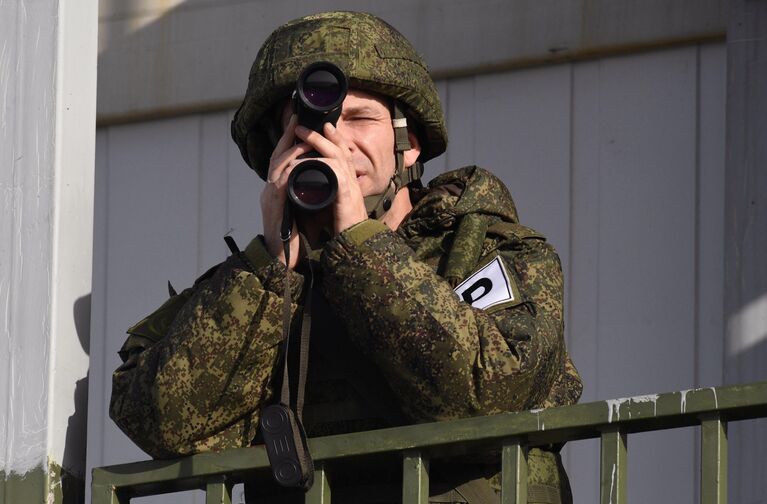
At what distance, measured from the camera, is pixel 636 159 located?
19.3ft

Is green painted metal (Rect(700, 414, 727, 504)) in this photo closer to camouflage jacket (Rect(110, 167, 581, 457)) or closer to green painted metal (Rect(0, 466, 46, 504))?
camouflage jacket (Rect(110, 167, 581, 457))

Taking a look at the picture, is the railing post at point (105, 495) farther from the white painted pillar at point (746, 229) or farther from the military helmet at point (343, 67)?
the white painted pillar at point (746, 229)

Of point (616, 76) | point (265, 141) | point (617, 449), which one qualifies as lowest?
point (617, 449)

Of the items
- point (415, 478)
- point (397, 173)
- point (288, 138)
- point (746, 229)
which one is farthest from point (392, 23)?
point (415, 478)

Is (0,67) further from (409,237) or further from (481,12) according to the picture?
(481,12)

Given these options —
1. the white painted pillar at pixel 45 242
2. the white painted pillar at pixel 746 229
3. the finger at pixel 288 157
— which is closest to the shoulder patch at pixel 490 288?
the finger at pixel 288 157

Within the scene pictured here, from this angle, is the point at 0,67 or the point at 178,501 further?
the point at 178,501

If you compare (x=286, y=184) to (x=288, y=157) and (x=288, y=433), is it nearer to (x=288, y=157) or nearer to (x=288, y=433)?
(x=288, y=157)

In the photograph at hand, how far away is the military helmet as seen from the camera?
4734 mm

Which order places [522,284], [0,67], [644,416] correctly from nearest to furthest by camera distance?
1. [644,416]
2. [522,284]
3. [0,67]

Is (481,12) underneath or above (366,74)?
above

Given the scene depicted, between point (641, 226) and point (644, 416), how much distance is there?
73.4 inches

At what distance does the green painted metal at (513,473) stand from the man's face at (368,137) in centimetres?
79

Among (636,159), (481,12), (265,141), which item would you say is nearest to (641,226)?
(636,159)
